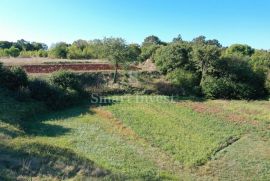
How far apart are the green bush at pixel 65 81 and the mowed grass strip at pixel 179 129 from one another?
573cm

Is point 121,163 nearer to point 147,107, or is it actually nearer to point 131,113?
point 131,113

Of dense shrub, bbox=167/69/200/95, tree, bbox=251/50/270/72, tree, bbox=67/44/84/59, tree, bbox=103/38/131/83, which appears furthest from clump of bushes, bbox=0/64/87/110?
tree, bbox=67/44/84/59

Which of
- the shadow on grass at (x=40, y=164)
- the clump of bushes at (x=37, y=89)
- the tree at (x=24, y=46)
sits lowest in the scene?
the shadow on grass at (x=40, y=164)

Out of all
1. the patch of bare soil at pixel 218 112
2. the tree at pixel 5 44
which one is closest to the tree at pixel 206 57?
the patch of bare soil at pixel 218 112

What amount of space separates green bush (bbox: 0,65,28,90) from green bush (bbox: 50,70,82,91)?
10.8ft

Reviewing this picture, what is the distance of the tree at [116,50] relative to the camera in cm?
4041

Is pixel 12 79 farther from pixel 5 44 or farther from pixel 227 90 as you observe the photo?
pixel 5 44

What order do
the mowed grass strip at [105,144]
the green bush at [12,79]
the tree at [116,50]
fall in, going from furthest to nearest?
1. the tree at [116,50]
2. the green bush at [12,79]
3. the mowed grass strip at [105,144]

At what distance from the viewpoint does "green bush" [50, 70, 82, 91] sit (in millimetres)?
35950

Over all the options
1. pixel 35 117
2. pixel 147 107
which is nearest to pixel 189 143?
pixel 147 107

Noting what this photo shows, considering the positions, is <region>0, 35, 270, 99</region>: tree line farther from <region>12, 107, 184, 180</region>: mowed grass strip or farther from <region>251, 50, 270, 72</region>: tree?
<region>12, 107, 184, 180</region>: mowed grass strip

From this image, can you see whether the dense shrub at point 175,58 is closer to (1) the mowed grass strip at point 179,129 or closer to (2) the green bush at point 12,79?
(1) the mowed grass strip at point 179,129

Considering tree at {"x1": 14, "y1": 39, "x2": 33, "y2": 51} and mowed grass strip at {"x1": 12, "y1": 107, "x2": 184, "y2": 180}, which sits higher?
tree at {"x1": 14, "y1": 39, "x2": 33, "y2": 51}

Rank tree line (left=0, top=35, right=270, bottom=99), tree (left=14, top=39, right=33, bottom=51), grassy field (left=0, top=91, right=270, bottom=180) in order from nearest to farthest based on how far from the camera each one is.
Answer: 1. grassy field (left=0, top=91, right=270, bottom=180)
2. tree line (left=0, top=35, right=270, bottom=99)
3. tree (left=14, top=39, right=33, bottom=51)
